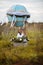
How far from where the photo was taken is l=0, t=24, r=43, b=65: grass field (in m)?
2.03

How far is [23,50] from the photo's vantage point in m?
2.05

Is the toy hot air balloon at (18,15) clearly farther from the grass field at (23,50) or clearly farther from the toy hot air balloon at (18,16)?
the grass field at (23,50)

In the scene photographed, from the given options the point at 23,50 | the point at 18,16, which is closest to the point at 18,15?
the point at 18,16

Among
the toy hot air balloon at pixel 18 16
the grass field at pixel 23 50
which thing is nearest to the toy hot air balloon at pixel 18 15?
the toy hot air balloon at pixel 18 16

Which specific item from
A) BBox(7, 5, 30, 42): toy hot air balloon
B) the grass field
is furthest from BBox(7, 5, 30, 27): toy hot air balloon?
the grass field

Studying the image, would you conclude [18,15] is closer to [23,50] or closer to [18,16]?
[18,16]

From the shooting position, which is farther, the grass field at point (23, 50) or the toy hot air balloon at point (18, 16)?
the toy hot air balloon at point (18, 16)

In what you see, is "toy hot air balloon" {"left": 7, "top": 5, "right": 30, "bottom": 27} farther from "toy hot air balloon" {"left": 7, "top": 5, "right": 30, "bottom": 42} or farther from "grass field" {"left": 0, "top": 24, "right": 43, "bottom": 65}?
"grass field" {"left": 0, "top": 24, "right": 43, "bottom": 65}

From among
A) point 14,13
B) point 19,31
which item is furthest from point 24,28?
point 14,13

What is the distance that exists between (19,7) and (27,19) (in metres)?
0.19

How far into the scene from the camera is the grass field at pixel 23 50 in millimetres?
2027

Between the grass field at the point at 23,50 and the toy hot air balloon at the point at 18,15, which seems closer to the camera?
the grass field at the point at 23,50

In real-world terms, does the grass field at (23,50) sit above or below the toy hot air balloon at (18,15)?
below

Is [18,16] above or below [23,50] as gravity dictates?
above
